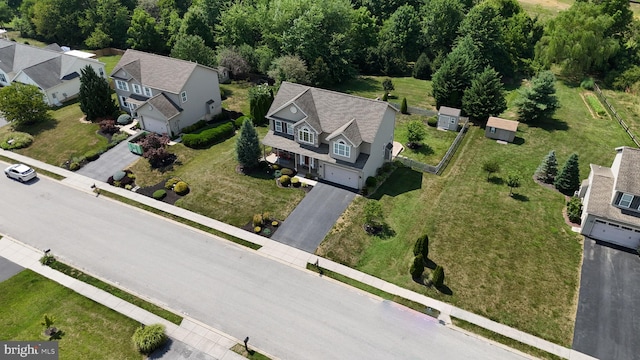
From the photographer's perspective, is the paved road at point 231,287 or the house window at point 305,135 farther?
the house window at point 305,135

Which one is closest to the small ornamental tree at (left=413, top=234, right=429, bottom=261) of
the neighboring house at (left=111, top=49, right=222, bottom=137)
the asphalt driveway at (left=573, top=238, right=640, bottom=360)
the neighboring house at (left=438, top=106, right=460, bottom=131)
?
the asphalt driveway at (left=573, top=238, right=640, bottom=360)

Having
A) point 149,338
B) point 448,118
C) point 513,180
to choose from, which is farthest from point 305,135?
point 149,338

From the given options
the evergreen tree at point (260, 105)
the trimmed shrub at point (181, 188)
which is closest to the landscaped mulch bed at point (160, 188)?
the trimmed shrub at point (181, 188)

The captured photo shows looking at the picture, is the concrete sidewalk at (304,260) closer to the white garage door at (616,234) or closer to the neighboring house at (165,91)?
the neighboring house at (165,91)

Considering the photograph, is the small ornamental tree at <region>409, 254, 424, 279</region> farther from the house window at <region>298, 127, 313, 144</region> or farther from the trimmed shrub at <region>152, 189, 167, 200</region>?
the trimmed shrub at <region>152, 189, 167, 200</region>

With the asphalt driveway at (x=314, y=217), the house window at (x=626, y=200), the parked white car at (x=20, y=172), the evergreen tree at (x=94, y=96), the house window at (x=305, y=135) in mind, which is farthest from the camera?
the evergreen tree at (x=94, y=96)

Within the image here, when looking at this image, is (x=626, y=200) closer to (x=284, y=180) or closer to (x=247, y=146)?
(x=284, y=180)
